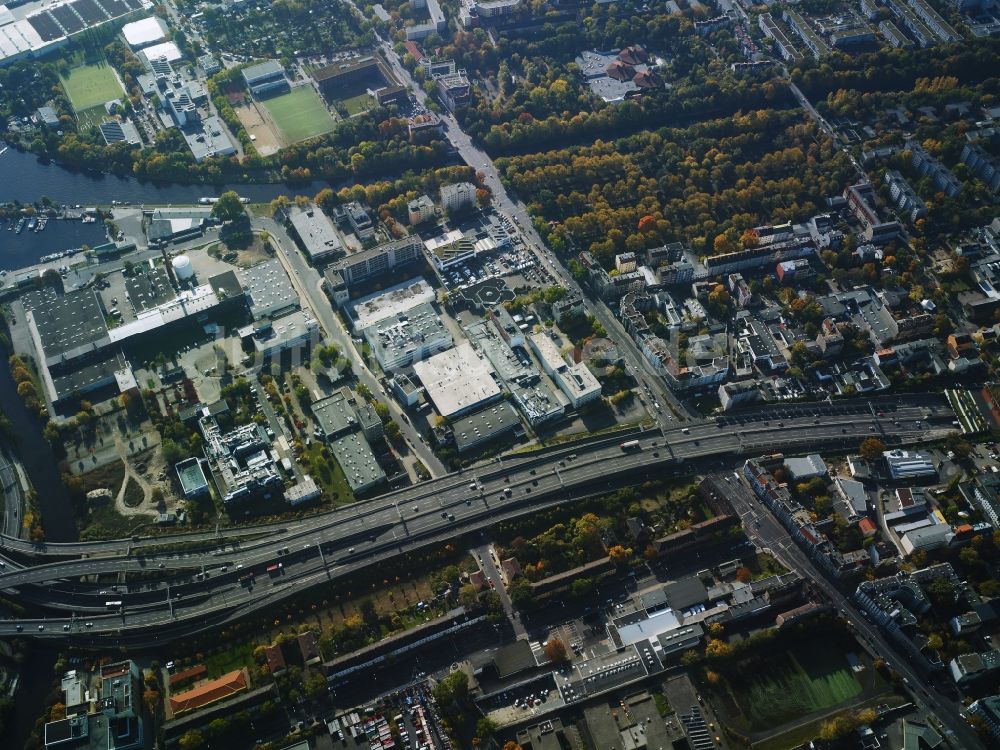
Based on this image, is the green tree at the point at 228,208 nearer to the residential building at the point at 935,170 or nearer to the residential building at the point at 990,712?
the residential building at the point at 935,170

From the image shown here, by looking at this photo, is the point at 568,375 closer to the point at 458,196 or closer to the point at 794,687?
the point at 458,196

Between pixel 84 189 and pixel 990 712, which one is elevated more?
pixel 84 189

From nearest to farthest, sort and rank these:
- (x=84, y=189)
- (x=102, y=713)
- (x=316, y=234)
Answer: (x=102, y=713), (x=316, y=234), (x=84, y=189)

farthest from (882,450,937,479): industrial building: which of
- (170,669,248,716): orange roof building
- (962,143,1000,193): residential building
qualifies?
(170,669,248,716): orange roof building

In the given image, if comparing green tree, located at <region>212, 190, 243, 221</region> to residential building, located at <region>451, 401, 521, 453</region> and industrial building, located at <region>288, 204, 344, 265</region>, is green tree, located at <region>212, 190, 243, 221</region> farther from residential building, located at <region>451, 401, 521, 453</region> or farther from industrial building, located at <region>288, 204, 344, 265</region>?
residential building, located at <region>451, 401, 521, 453</region>

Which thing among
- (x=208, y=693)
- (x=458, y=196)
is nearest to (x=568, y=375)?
(x=458, y=196)

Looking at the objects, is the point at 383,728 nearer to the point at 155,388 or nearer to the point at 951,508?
the point at 155,388


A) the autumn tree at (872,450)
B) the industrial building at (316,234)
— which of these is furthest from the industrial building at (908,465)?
the industrial building at (316,234)
